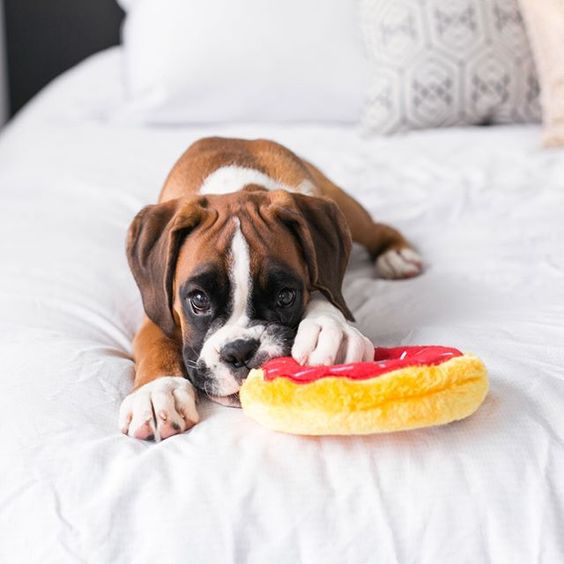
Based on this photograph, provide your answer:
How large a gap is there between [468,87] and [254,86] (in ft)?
2.75

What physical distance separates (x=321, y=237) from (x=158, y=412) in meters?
0.55

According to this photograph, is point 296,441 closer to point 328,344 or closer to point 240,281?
point 328,344

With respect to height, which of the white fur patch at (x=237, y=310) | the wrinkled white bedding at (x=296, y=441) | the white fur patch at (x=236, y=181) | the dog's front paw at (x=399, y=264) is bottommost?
the dog's front paw at (x=399, y=264)

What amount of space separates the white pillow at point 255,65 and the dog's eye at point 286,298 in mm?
2041

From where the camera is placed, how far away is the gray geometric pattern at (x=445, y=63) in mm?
3377

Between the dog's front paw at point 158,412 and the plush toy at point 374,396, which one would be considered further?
the dog's front paw at point 158,412

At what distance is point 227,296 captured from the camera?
1.68 meters

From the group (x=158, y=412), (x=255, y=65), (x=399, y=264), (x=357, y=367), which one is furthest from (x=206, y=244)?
(x=255, y=65)

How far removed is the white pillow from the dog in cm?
169

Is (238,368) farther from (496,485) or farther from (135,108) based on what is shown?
(135,108)

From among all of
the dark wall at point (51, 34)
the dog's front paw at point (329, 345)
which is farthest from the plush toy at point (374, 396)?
the dark wall at point (51, 34)

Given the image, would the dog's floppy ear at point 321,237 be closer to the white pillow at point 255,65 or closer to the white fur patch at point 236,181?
the white fur patch at point 236,181

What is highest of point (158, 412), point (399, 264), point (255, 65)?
point (255, 65)

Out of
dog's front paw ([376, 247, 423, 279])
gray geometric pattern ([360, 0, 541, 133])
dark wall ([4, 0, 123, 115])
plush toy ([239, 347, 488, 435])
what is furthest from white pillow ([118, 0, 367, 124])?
plush toy ([239, 347, 488, 435])
